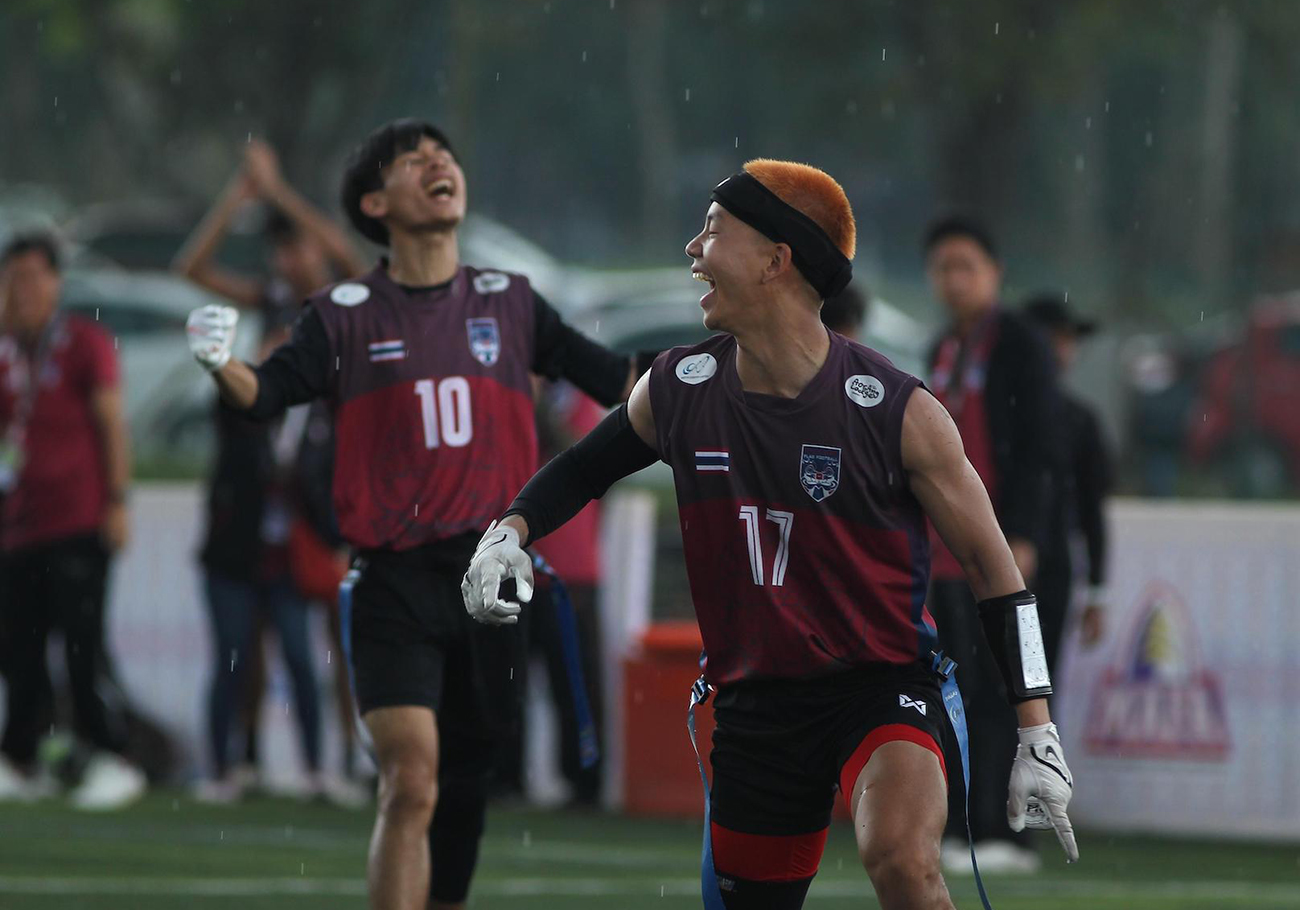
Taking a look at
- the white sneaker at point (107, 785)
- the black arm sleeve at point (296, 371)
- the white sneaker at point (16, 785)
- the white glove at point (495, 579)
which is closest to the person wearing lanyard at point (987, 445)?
the black arm sleeve at point (296, 371)

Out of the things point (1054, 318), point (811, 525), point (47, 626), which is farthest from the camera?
point (47, 626)

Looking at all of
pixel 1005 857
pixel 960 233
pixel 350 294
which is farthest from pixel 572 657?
pixel 1005 857

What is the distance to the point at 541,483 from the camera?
5391mm

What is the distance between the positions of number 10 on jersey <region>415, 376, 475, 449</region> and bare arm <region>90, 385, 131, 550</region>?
4.66 meters

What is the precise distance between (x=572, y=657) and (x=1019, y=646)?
5.92 feet

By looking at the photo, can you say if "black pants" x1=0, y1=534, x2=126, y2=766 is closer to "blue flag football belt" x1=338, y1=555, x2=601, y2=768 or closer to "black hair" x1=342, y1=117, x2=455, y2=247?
"black hair" x1=342, y1=117, x2=455, y2=247

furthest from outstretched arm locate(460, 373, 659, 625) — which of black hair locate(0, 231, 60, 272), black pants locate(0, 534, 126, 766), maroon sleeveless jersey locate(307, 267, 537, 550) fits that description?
black hair locate(0, 231, 60, 272)

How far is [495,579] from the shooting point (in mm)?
5090

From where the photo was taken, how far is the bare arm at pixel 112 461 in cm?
1080

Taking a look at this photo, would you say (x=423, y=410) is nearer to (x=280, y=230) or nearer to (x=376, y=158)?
(x=376, y=158)

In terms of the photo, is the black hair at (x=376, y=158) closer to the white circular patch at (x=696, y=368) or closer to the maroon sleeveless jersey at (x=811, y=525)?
the white circular patch at (x=696, y=368)

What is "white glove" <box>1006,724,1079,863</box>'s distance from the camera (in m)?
4.81

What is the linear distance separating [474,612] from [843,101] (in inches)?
916

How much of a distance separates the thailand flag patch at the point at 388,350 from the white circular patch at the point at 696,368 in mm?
1465
